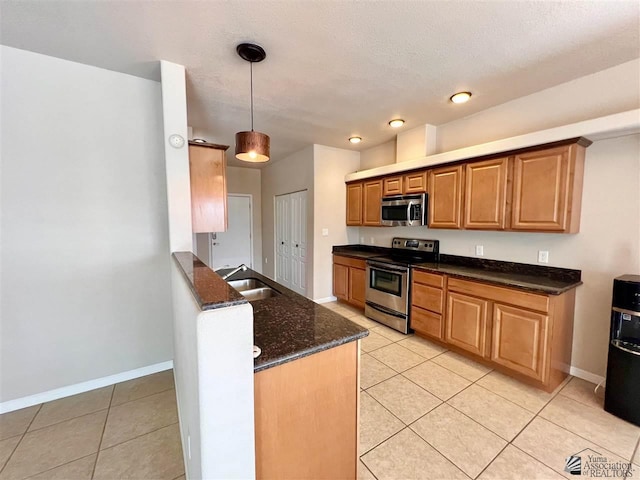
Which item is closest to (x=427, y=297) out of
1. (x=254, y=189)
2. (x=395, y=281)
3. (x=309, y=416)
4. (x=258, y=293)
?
(x=395, y=281)

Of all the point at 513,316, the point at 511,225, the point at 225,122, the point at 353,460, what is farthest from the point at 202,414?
the point at 225,122

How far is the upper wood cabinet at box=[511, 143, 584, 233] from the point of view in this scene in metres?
2.27

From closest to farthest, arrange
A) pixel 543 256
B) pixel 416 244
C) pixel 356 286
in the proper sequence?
pixel 543 256
pixel 416 244
pixel 356 286

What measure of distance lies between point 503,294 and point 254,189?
5.35 m

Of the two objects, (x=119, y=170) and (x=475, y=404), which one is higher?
(x=119, y=170)

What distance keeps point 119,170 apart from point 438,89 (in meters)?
2.97

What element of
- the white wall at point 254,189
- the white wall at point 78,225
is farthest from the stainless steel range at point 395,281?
the white wall at point 254,189

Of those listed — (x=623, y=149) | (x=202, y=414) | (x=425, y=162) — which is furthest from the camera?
(x=425, y=162)

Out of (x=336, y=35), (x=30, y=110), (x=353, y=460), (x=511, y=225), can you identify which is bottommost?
(x=353, y=460)

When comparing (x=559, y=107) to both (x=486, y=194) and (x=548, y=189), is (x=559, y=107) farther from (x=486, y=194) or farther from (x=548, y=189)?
(x=486, y=194)

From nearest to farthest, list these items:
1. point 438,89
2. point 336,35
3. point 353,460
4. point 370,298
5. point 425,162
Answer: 1. point 353,460
2. point 336,35
3. point 438,89
4. point 425,162
5. point 370,298

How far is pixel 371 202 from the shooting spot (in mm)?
4203

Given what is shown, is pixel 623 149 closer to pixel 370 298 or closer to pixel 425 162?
pixel 425 162

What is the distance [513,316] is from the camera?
237cm
